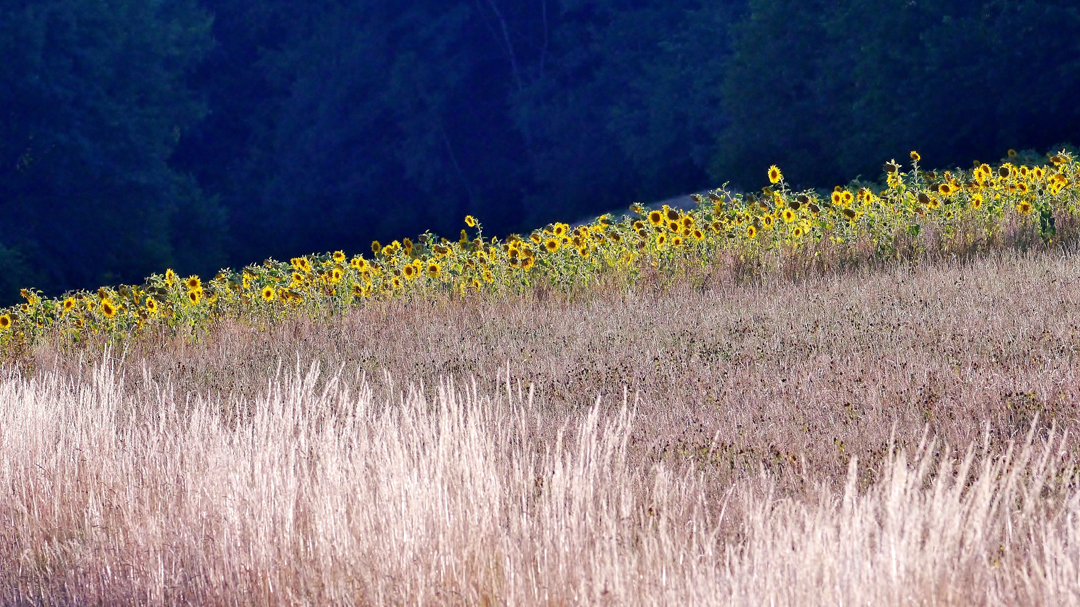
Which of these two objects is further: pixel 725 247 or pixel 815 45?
pixel 815 45

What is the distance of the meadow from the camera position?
3.04 metres

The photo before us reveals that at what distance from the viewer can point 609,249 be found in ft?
30.6

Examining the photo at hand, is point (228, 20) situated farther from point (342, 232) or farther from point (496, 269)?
point (496, 269)

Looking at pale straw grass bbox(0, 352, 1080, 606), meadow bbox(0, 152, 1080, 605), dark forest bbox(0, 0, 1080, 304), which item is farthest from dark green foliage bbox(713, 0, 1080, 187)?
pale straw grass bbox(0, 352, 1080, 606)

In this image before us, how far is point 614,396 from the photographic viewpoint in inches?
218

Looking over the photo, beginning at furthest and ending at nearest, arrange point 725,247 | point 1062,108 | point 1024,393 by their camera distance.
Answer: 1. point 1062,108
2. point 725,247
3. point 1024,393

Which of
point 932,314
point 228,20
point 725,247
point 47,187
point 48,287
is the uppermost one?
point 228,20

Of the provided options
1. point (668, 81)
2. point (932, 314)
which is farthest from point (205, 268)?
point (932, 314)

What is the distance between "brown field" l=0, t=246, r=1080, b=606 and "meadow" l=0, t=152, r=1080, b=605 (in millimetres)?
17

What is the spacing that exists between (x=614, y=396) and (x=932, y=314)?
73.1 inches

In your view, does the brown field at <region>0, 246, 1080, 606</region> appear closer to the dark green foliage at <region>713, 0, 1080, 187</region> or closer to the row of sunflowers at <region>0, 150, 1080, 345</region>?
the row of sunflowers at <region>0, 150, 1080, 345</region>

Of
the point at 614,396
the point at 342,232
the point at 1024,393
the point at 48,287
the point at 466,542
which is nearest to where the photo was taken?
the point at 466,542

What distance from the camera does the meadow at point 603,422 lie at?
304cm

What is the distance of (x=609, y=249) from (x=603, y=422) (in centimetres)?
446
